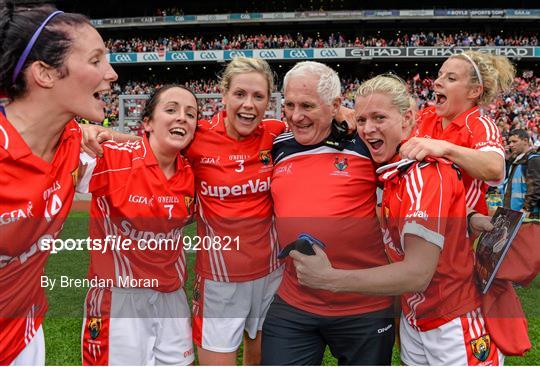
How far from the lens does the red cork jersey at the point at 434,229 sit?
1.75m

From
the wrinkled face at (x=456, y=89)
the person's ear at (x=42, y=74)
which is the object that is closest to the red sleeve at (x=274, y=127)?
the wrinkled face at (x=456, y=89)

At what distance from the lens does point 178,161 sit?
236cm

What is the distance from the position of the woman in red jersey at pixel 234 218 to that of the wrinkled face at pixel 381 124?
0.62 m

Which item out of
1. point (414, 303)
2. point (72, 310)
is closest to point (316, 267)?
point (414, 303)

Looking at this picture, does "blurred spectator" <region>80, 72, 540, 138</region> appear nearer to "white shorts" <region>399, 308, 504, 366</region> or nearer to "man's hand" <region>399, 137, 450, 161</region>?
"man's hand" <region>399, 137, 450, 161</region>

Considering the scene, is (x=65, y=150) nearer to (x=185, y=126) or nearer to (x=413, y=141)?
(x=185, y=126)

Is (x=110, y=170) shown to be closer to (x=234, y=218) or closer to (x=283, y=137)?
(x=234, y=218)

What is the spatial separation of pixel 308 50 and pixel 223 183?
28.8 metres

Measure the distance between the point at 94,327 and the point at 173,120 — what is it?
1049mm

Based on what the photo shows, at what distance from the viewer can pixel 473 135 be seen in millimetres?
2412

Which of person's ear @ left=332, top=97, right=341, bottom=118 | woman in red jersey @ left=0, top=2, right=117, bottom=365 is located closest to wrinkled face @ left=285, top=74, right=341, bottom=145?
person's ear @ left=332, top=97, right=341, bottom=118

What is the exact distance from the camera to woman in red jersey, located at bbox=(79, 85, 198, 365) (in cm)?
214

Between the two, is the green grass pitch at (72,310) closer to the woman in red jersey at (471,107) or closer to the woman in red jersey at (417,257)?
the woman in red jersey at (417,257)

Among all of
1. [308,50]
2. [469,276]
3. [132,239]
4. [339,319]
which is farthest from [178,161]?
[308,50]
